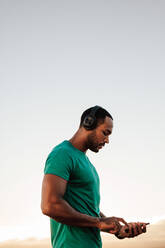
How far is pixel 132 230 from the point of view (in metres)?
3.34

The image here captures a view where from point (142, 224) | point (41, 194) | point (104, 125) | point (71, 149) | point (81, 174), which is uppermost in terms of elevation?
point (104, 125)

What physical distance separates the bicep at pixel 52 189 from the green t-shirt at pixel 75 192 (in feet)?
0.15

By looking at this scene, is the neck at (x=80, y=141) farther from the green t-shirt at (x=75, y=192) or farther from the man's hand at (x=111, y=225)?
the man's hand at (x=111, y=225)

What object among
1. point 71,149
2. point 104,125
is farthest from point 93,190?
point 104,125

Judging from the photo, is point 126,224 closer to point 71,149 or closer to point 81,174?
point 81,174

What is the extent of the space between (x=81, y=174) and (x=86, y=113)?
770mm

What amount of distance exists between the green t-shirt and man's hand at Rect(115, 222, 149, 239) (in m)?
0.33

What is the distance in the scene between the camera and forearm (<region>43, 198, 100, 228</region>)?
3227mm

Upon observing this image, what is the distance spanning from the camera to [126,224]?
3.33 meters

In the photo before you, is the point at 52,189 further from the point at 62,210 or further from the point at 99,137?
the point at 99,137

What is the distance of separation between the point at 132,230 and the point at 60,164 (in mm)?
842

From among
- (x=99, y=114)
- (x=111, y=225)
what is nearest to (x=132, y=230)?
(x=111, y=225)

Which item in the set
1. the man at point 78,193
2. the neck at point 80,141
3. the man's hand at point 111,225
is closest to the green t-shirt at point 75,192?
the man at point 78,193

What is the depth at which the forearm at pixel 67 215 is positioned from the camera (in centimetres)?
323
